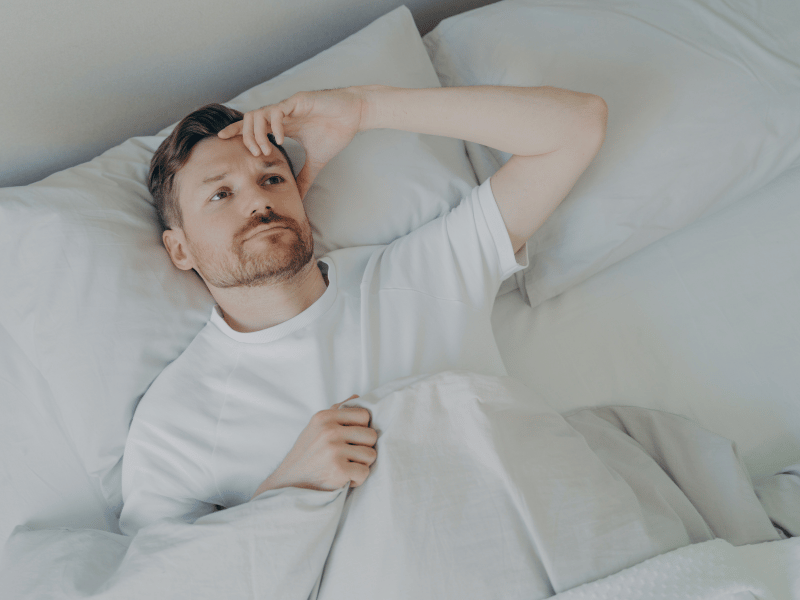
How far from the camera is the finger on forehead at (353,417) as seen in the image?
82cm

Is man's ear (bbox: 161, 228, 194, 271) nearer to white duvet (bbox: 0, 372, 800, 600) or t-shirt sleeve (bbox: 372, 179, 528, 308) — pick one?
t-shirt sleeve (bbox: 372, 179, 528, 308)

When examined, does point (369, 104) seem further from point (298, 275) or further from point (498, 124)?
point (298, 275)

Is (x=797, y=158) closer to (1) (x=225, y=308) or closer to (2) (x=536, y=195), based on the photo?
(2) (x=536, y=195)

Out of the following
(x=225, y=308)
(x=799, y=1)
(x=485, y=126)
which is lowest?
(x=225, y=308)

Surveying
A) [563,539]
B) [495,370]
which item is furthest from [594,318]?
[563,539]

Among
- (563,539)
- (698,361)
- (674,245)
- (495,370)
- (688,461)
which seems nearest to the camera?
(563,539)

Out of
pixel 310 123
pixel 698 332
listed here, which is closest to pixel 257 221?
pixel 310 123

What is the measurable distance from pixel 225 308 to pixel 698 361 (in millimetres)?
1027

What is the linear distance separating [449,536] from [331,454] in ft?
0.65

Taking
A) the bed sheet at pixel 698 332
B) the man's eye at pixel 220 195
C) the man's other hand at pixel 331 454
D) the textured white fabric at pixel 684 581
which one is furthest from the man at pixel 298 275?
the textured white fabric at pixel 684 581

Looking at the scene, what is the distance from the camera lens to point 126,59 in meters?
1.18

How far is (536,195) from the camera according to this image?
105cm

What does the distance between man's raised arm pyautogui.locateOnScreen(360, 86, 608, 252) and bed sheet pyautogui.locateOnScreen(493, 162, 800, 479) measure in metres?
0.29

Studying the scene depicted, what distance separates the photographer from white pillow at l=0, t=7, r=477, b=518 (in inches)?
38.1
